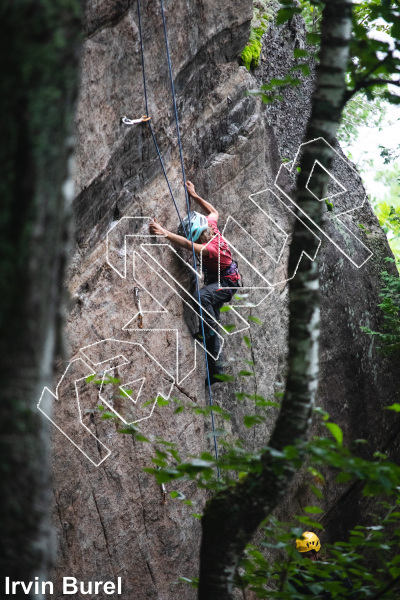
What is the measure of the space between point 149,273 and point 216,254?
68 cm

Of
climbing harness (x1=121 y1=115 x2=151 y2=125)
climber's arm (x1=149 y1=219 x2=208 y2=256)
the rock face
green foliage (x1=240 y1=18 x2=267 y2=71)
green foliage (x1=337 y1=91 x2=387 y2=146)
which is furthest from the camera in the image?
green foliage (x1=337 y1=91 x2=387 y2=146)

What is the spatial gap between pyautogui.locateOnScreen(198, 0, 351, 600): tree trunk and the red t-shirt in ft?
11.2

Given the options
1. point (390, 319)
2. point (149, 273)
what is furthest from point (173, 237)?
point (390, 319)

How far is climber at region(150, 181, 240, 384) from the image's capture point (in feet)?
19.7

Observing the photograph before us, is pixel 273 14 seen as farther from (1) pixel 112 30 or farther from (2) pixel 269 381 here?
(2) pixel 269 381

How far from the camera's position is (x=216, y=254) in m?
6.18

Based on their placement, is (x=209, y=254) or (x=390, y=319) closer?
(x=209, y=254)

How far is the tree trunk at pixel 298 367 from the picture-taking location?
8.28ft

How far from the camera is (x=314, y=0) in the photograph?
314 cm

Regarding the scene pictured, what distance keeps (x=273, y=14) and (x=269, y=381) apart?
16.3 ft

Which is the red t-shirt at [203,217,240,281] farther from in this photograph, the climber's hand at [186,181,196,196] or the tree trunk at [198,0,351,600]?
the tree trunk at [198,0,351,600]

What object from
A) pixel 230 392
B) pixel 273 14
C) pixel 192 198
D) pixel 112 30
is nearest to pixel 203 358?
pixel 230 392

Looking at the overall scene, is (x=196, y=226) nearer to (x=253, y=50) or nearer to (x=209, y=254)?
(x=209, y=254)

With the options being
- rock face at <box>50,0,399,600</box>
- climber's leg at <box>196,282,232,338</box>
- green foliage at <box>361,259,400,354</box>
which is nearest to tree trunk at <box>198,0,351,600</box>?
rock face at <box>50,0,399,600</box>
